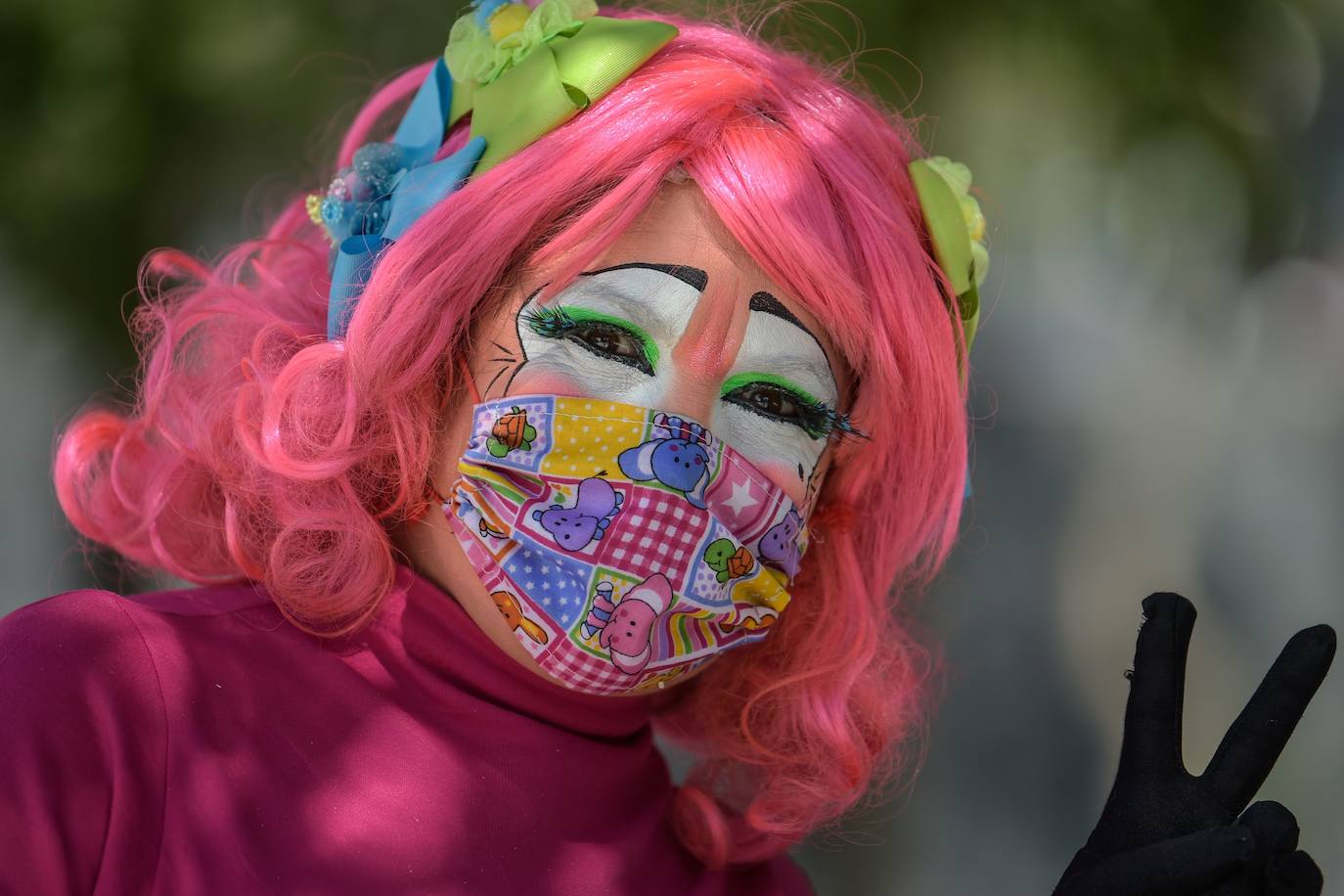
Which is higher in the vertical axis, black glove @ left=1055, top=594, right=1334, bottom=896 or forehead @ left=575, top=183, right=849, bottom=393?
forehead @ left=575, top=183, right=849, bottom=393

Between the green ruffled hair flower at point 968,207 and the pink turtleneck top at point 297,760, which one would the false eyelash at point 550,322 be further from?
the green ruffled hair flower at point 968,207

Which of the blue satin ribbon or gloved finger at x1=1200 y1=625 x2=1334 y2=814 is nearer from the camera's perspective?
Result: gloved finger at x1=1200 y1=625 x2=1334 y2=814

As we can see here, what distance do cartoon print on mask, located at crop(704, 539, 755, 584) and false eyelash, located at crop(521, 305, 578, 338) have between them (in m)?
0.35

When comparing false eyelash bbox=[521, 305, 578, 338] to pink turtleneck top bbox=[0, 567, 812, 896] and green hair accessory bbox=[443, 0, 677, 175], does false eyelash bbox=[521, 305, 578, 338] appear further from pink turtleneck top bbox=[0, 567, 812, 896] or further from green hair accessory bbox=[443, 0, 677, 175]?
pink turtleneck top bbox=[0, 567, 812, 896]

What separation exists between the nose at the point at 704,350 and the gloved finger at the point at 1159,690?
2.06 feet

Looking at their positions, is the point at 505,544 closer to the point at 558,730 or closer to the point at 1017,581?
the point at 558,730

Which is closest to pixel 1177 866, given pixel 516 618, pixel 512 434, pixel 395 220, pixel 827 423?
pixel 827 423

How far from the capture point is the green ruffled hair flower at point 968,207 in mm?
1983

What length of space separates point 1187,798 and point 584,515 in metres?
0.83

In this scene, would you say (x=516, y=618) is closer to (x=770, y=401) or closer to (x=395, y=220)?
(x=770, y=401)

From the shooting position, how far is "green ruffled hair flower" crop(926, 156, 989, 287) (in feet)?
6.51

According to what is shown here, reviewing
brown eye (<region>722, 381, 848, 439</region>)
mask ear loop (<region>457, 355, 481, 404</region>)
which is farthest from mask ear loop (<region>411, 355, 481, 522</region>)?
brown eye (<region>722, 381, 848, 439</region>)

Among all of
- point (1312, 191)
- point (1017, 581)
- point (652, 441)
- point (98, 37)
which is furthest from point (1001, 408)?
point (98, 37)

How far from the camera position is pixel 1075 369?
307 centimetres
